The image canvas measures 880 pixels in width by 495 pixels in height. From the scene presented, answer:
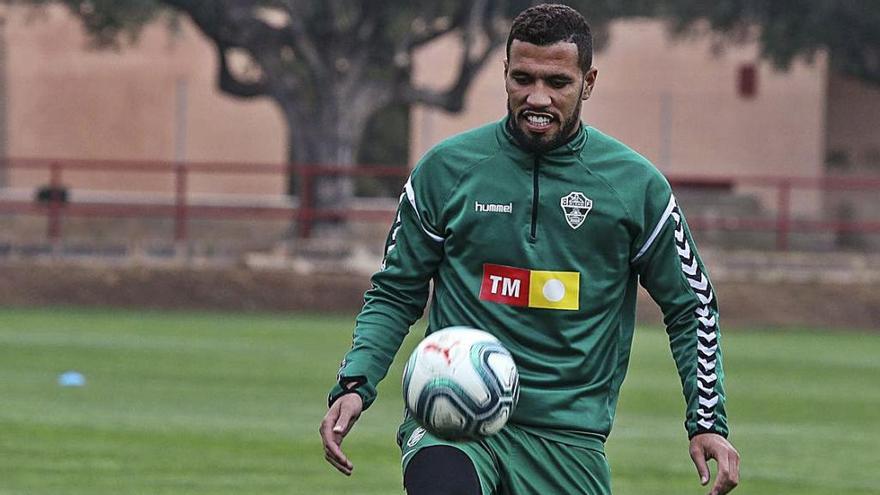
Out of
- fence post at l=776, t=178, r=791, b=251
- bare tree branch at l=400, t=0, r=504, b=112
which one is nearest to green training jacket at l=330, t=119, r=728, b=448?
fence post at l=776, t=178, r=791, b=251

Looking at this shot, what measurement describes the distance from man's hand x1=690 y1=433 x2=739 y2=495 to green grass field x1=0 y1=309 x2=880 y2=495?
5.11m

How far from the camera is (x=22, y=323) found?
82.6ft

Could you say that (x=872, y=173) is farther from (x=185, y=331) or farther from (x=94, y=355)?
(x=94, y=355)

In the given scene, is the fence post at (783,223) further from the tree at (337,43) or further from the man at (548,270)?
the man at (548,270)

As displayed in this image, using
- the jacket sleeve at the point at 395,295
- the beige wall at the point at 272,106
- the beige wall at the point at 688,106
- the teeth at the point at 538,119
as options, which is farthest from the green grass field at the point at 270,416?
the beige wall at the point at 688,106

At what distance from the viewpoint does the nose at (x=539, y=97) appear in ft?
18.2

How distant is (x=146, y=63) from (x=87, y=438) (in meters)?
31.8

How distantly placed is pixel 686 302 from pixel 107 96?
129 ft

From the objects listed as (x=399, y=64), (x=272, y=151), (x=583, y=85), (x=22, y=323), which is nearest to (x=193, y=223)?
(x=399, y=64)

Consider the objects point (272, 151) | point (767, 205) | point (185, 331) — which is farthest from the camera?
point (272, 151)

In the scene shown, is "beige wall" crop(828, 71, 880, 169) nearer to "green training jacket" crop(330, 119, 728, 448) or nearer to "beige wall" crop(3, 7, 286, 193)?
"beige wall" crop(3, 7, 286, 193)

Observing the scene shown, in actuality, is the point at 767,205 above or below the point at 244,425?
below

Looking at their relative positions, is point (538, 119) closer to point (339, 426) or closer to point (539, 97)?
point (539, 97)

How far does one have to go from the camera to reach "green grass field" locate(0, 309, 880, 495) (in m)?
11.3
